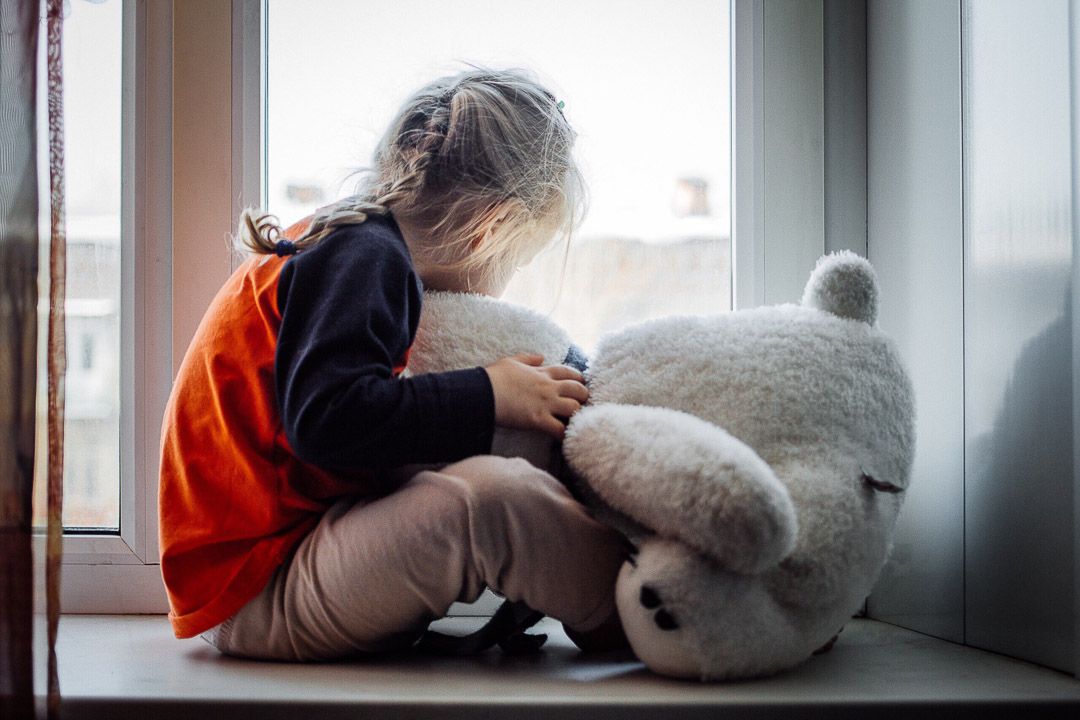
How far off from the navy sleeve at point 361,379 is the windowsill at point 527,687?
19 centimetres

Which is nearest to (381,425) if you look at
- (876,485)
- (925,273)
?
(876,485)

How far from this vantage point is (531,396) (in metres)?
0.75

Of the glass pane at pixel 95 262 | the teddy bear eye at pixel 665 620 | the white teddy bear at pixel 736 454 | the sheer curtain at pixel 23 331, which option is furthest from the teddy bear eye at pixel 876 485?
the glass pane at pixel 95 262

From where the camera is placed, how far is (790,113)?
3.64 ft

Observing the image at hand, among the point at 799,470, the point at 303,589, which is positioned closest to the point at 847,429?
the point at 799,470

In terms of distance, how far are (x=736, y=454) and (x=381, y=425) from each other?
30cm

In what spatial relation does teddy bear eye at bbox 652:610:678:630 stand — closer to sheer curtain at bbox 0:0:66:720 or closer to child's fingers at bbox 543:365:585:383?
child's fingers at bbox 543:365:585:383

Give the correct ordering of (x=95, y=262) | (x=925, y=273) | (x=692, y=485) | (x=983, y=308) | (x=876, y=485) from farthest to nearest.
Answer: (x=95, y=262), (x=925, y=273), (x=983, y=308), (x=876, y=485), (x=692, y=485)

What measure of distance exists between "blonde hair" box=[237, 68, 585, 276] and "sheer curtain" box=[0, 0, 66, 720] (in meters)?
0.21

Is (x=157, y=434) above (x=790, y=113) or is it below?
below

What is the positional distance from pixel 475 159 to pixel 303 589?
470 mm

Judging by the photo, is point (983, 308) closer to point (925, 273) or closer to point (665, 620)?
point (925, 273)

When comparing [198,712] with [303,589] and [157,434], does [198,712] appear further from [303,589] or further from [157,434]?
[157,434]

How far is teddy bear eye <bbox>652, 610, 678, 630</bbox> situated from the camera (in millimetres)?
621
